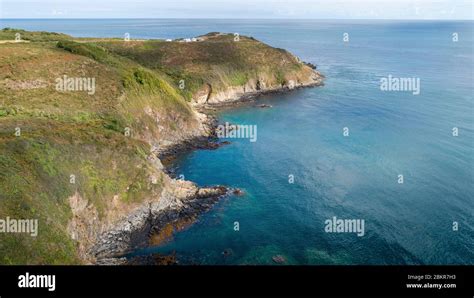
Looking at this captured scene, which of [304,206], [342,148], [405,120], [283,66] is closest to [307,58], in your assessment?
[283,66]

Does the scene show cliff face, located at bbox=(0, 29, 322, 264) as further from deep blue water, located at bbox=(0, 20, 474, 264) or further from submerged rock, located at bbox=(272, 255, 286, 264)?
submerged rock, located at bbox=(272, 255, 286, 264)

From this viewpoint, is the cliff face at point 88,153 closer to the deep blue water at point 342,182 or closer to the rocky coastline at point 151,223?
the rocky coastline at point 151,223

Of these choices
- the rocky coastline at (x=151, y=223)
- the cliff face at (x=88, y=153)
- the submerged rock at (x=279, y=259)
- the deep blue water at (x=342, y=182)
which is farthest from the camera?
the deep blue water at (x=342, y=182)

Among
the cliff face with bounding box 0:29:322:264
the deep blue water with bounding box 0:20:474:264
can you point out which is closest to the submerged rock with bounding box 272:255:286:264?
the deep blue water with bounding box 0:20:474:264

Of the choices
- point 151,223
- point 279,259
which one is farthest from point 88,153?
point 279,259

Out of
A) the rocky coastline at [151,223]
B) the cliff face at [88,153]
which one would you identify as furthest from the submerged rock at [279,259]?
the cliff face at [88,153]

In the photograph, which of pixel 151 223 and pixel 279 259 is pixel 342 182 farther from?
pixel 151 223

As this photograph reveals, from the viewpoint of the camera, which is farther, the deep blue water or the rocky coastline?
the deep blue water
